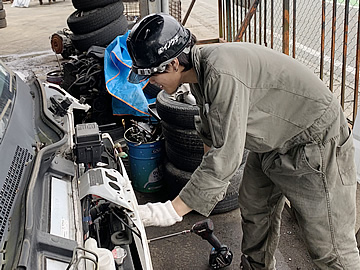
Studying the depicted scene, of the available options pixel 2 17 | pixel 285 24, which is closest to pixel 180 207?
pixel 285 24

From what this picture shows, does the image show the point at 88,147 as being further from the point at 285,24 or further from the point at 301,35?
the point at 301,35

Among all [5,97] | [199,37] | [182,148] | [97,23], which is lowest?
[199,37]

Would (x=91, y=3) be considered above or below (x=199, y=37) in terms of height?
above

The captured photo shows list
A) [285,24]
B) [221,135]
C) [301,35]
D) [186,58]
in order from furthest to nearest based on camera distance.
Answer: [301,35]
[285,24]
[186,58]
[221,135]

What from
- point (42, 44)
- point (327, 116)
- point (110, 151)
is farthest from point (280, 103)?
point (42, 44)

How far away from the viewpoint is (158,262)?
10.2 ft

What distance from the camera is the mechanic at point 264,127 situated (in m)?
1.89

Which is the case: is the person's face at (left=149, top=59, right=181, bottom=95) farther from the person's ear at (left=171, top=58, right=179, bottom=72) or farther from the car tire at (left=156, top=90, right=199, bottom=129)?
the car tire at (left=156, top=90, right=199, bottom=129)

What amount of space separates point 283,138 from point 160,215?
2.38 ft

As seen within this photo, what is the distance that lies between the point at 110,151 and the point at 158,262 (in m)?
0.95

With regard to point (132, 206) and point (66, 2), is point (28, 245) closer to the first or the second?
point (132, 206)

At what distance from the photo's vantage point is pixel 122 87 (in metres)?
4.56

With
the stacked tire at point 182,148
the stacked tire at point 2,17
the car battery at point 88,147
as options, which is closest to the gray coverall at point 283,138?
the car battery at point 88,147

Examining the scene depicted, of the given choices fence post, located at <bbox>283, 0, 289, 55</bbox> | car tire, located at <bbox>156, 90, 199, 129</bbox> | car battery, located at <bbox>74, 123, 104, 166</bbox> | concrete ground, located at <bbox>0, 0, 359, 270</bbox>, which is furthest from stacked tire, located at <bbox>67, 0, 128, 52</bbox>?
car battery, located at <bbox>74, 123, 104, 166</bbox>
